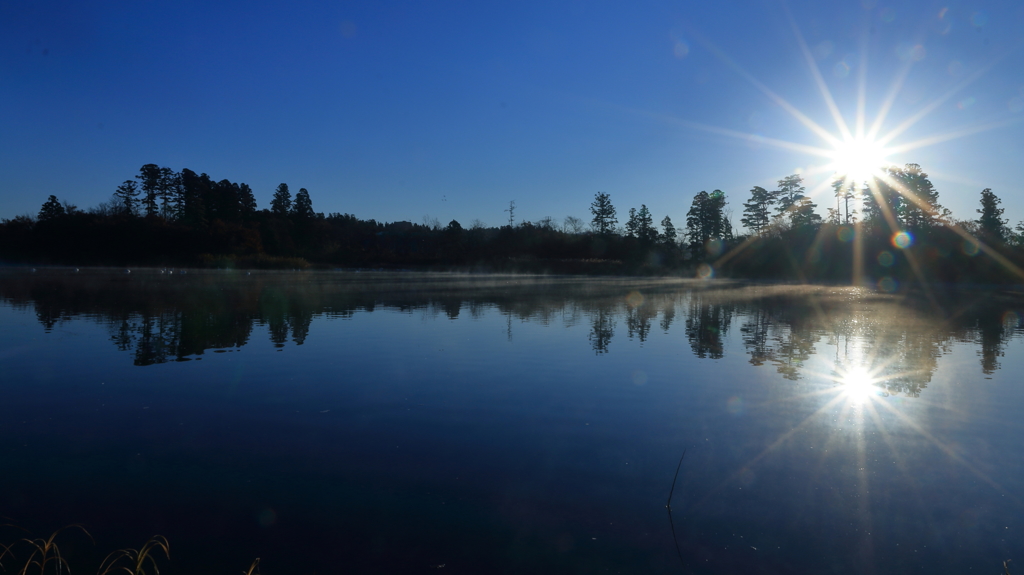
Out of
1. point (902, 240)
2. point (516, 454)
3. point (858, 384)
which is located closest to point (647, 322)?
point (858, 384)

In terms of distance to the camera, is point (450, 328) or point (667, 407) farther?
point (450, 328)

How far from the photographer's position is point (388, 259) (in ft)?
283

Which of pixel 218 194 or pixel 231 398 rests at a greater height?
pixel 218 194

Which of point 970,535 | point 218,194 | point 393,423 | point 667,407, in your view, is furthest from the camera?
point 218,194

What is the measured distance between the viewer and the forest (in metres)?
54.8

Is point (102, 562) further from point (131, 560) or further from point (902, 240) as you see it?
point (902, 240)

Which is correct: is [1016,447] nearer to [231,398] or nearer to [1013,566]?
[1013,566]

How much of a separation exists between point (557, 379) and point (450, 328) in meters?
6.45

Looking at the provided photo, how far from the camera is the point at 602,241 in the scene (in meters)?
88.6

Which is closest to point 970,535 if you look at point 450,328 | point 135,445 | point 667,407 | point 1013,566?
point 1013,566

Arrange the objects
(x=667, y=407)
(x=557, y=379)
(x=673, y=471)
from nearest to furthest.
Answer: (x=673, y=471) < (x=667, y=407) < (x=557, y=379)

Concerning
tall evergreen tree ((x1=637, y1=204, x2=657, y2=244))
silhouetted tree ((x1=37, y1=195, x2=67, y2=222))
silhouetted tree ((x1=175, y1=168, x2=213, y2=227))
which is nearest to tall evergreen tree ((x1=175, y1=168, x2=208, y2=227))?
silhouetted tree ((x1=175, y1=168, x2=213, y2=227))

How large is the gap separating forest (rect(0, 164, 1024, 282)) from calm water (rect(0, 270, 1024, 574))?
43593 mm

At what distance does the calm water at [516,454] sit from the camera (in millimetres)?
3949
